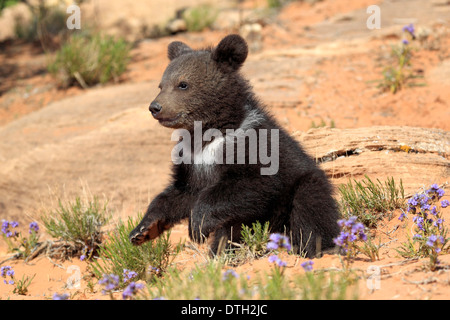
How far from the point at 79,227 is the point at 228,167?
2.40 metres

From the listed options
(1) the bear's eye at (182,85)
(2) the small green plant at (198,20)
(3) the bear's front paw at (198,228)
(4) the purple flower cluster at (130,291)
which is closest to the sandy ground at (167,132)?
(3) the bear's front paw at (198,228)

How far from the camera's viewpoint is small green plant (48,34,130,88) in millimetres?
11695

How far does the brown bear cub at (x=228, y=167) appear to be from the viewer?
14.2 ft

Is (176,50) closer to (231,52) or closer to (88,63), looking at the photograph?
(231,52)

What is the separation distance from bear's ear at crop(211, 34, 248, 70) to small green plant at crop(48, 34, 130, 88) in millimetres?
7515

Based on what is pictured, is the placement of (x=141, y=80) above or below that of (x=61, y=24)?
below

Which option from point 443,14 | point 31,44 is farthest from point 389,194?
point 31,44

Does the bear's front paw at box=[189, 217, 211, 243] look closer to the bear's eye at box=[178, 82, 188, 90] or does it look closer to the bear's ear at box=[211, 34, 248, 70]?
the bear's eye at box=[178, 82, 188, 90]

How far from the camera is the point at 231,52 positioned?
4777 mm

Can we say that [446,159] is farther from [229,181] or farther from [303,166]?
[229,181]

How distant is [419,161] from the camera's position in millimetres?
5793

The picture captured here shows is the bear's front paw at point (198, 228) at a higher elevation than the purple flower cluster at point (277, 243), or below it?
below

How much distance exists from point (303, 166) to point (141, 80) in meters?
7.81

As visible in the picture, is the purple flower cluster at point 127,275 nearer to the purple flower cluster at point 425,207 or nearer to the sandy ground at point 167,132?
the sandy ground at point 167,132
